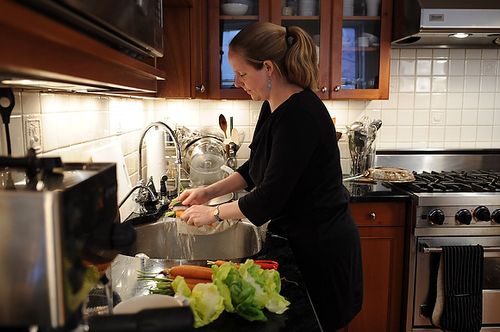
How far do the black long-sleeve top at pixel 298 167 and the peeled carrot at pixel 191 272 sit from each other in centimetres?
30

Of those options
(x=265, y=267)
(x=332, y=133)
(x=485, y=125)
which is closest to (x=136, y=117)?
(x=332, y=133)

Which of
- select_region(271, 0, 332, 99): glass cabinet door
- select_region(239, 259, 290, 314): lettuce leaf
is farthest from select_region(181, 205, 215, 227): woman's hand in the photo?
select_region(271, 0, 332, 99): glass cabinet door

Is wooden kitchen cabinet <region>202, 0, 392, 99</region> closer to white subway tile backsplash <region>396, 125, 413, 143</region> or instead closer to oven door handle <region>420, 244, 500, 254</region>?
white subway tile backsplash <region>396, 125, 413, 143</region>

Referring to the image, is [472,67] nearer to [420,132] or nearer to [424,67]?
[424,67]

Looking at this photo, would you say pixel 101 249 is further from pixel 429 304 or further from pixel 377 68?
pixel 377 68

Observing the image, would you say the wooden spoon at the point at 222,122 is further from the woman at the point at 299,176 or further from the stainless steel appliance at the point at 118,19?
the stainless steel appliance at the point at 118,19

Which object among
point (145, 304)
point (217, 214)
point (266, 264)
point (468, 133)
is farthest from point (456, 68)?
point (145, 304)

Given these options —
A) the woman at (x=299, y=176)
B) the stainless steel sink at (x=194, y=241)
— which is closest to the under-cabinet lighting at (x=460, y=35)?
the woman at (x=299, y=176)

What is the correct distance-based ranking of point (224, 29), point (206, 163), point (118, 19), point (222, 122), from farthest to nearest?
1. point (222, 122)
2. point (224, 29)
3. point (206, 163)
4. point (118, 19)

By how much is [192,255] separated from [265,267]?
0.68 meters

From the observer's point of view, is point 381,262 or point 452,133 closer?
point 381,262

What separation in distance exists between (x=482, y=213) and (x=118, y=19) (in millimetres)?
2010

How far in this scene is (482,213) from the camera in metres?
2.11

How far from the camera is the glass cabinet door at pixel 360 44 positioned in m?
2.50
